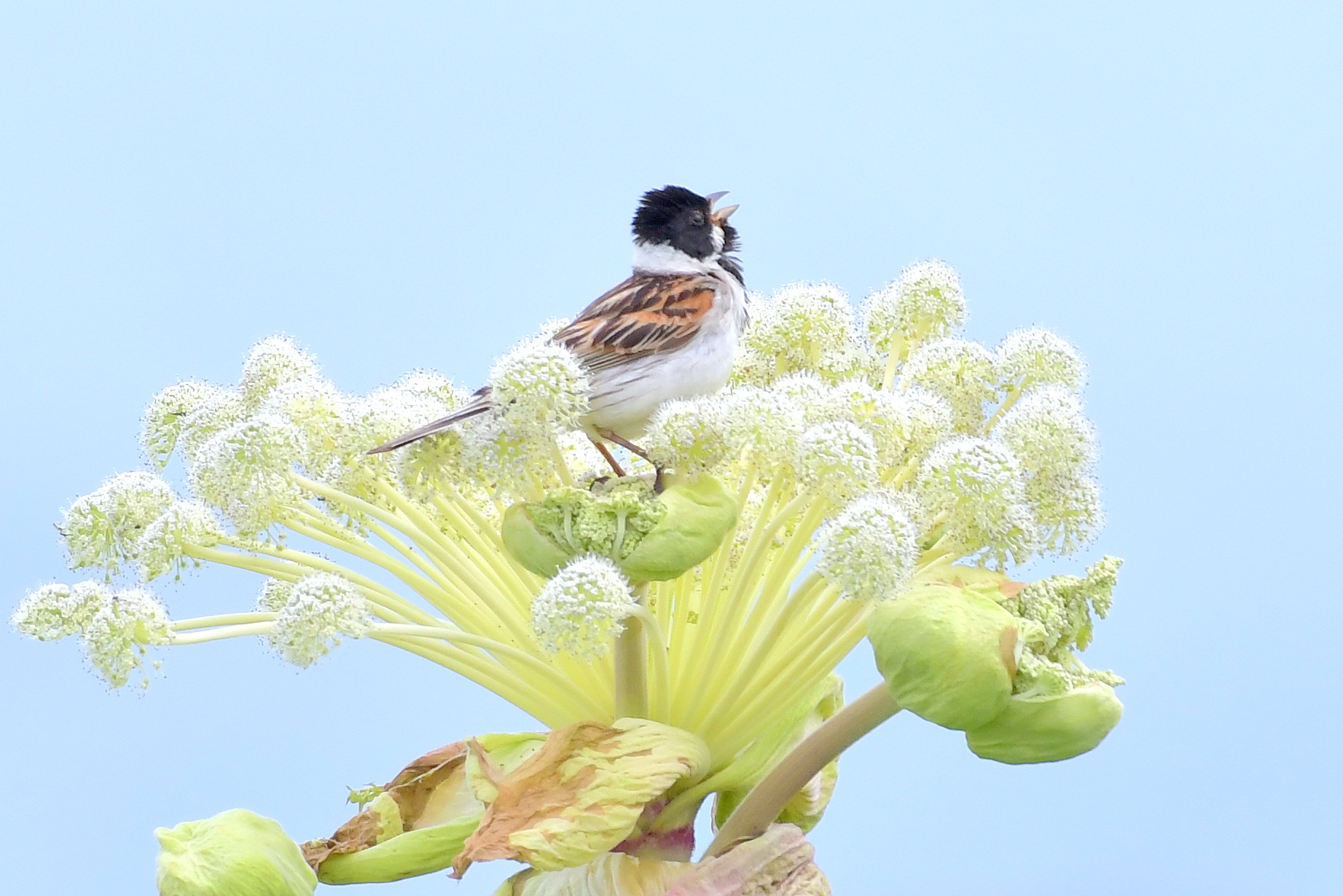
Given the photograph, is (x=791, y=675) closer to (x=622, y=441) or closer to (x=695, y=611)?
(x=695, y=611)

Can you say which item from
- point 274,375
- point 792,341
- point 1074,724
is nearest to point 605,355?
point 792,341

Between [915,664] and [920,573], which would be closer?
[915,664]

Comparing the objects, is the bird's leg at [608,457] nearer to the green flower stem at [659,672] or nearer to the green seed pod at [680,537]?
the green flower stem at [659,672]

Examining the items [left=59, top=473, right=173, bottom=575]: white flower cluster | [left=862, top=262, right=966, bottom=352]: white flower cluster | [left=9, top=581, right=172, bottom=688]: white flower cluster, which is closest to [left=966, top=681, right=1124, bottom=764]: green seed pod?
[left=862, top=262, right=966, bottom=352]: white flower cluster

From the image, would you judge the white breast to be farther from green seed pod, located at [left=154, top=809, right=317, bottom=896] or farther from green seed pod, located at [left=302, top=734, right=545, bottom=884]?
green seed pod, located at [left=154, top=809, right=317, bottom=896]

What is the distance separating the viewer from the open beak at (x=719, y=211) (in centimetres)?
320

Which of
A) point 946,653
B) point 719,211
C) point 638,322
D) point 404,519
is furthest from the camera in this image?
point 719,211

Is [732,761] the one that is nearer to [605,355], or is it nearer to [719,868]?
[719,868]

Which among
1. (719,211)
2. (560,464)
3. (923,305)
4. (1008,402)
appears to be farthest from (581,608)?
(719,211)

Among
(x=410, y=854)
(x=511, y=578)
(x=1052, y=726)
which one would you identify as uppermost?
(x=511, y=578)

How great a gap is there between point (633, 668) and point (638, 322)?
2.13 feet

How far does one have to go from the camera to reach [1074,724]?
7.07ft

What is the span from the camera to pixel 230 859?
232cm

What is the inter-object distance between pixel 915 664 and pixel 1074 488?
41 centimetres
